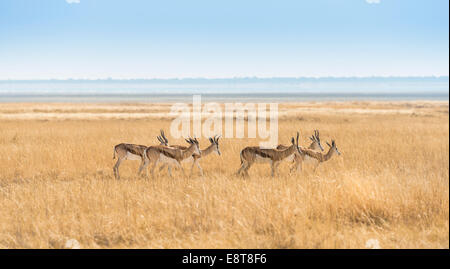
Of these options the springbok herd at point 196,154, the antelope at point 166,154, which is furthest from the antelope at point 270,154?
the antelope at point 166,154

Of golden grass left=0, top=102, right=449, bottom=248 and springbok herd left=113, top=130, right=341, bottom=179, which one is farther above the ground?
springbok herd left=113, top=130, right=341, bottom=179

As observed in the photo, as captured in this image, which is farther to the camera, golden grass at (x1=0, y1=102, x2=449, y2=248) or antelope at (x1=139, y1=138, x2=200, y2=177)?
antelope at (x1=139, y1=138, x2=200, y2=177)

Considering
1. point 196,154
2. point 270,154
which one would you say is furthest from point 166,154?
point 270,154

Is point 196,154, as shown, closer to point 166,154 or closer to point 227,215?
point 166,154

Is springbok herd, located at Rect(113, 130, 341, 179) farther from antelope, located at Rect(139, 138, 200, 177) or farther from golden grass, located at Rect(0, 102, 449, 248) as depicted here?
golden grass, located at Rect(0, 102, 449, 248)

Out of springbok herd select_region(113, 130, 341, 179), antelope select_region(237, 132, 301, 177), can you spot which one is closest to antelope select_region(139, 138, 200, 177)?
springbok herd select_region(113, 130, 341, 179)

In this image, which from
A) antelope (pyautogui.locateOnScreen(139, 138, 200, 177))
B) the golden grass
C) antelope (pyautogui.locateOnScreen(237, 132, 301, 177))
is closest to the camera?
the golden grass

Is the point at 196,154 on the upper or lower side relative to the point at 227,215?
upper

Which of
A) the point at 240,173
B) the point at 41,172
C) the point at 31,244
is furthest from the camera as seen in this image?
the point at 41,172
